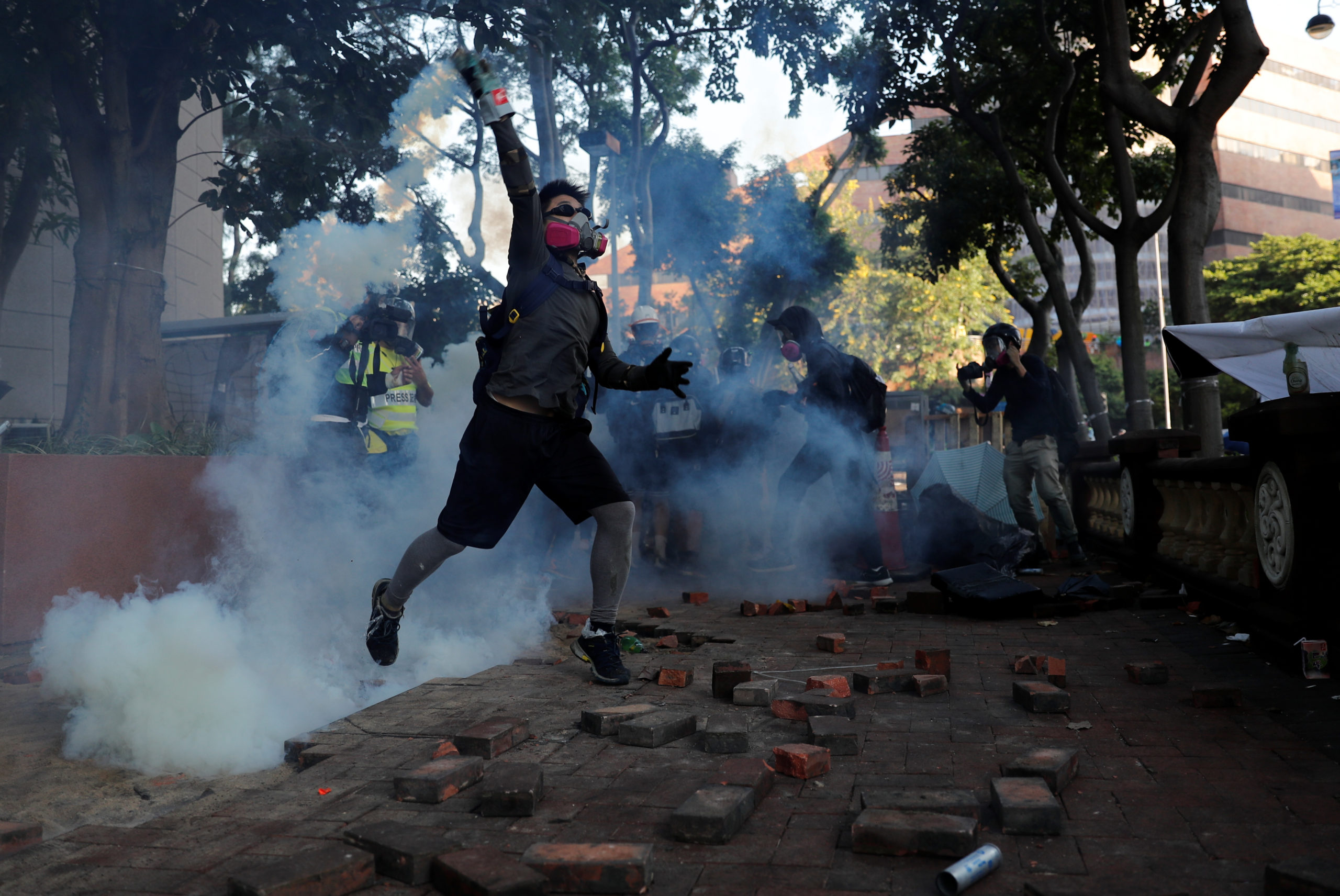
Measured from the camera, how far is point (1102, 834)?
2.23 metres

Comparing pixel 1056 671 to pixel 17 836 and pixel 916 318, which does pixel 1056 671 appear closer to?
pixel 17 836

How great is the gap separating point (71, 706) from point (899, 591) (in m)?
A: 5.18

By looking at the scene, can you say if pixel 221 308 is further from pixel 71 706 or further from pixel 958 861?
pixel 958 861

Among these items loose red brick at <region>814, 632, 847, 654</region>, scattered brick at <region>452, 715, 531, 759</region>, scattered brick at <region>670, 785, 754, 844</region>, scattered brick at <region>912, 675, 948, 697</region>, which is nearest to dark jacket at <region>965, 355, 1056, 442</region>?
loose red brick at <region>814, 632, 847, 654</region>

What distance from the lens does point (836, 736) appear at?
9.62 ft

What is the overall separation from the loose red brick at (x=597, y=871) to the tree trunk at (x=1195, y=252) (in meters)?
7.64

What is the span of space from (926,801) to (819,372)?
17.0 feet

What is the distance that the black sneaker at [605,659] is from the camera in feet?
13.0

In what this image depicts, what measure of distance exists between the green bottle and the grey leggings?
3.00 metres

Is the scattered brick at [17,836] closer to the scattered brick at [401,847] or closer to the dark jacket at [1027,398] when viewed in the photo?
the scattered brick at [401,847]

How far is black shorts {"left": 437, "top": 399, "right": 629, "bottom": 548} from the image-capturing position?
376cm

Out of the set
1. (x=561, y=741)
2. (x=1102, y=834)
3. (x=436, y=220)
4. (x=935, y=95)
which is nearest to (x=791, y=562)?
(x=561, y=741)

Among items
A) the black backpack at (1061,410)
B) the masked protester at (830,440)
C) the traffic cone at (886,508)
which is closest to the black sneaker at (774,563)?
the masked protester at (830,440)

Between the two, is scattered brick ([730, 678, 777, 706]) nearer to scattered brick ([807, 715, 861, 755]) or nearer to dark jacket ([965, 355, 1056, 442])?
scattered brick ([807, 715, 861, 755])
